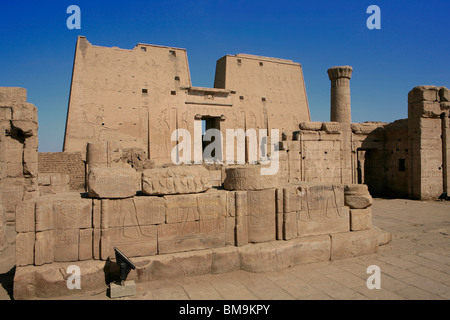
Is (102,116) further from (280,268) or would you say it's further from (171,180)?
(280,268)

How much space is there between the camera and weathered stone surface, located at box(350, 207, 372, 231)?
603cm

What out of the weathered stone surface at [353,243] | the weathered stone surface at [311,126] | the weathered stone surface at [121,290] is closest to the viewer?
the weathered stone surface at [121,290]

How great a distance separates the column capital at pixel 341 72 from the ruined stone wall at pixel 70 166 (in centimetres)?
1232

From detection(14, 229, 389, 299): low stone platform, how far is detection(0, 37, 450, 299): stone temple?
20 mm

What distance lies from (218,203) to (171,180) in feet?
2.78

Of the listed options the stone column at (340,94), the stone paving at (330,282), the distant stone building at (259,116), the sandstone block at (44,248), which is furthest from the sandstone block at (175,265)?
the stone column at (340,94)

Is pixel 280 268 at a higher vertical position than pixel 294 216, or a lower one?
lower

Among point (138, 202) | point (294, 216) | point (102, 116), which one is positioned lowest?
point (294, 216)

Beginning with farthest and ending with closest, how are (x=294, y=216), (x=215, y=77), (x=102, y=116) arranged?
(x=215, y=77) < (x=102, y=116) < (x=294, y=216)

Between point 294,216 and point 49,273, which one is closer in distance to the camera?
point 49,273

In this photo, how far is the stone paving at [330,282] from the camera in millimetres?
4168

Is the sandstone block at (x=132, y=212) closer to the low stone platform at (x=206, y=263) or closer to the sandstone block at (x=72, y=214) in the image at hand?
the sandstone block at (x=72, y=214)
